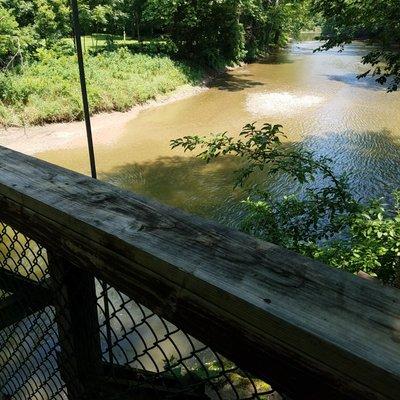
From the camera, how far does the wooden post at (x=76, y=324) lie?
989 millimetres

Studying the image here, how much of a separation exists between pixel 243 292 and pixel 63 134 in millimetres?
12250

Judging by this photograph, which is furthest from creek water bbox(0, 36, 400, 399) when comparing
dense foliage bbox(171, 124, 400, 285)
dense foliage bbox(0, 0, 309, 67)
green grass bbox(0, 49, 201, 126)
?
dense foliage bbox(0, 0, 309, 67)

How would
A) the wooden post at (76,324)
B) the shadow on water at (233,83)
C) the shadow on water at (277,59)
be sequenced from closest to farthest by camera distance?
1. the wooden post at (76,324)
2. the shadow on water at (233,83)
3. the shadow on water at (277,59)

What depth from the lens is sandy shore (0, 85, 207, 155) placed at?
11125 mm

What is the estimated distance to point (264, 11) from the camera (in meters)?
23.5

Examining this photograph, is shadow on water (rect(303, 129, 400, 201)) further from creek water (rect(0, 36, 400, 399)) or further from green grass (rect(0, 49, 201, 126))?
green grass (rect(0, 49, 201, 126))

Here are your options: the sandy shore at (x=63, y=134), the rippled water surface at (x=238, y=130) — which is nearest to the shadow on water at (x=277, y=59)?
the rippled water surface at (x=238, y=130)

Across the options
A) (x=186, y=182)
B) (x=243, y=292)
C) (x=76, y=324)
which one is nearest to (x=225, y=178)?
(x=186, y=182)

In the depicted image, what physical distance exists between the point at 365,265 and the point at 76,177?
3.17 m

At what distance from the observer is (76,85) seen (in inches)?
525

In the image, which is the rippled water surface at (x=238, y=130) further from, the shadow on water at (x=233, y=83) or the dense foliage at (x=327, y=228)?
the dense foliage at (x=327, y=228)

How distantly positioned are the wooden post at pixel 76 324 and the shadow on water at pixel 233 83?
18.1 m

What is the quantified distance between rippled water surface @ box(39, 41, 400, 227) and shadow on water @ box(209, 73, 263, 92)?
0.05 metres

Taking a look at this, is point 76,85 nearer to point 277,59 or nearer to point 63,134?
point 63,134
